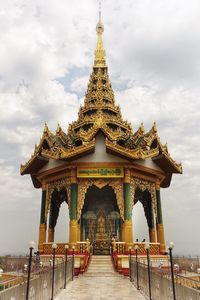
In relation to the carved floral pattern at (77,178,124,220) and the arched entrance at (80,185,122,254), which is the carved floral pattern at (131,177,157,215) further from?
the arched entrance at (80,185,122,254)

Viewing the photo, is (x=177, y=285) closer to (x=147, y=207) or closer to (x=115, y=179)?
(x=115, y=179)

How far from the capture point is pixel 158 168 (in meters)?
22.5

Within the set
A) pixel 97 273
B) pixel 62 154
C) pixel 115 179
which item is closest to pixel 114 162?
pixel 115 179

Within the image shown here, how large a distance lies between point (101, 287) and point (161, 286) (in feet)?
14.1

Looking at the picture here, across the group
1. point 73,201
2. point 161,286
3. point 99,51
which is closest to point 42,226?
point 73,201

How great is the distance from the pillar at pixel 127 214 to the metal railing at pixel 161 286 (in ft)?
20.4

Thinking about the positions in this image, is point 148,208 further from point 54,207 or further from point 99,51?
point 99,51

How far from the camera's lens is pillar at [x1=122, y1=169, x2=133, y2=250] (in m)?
18.9

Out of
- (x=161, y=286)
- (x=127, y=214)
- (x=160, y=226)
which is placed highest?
(x=127, y=214)

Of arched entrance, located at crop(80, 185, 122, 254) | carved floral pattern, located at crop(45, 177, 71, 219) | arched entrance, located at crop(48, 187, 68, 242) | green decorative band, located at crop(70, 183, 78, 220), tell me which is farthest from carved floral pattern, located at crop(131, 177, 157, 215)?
arched entrance, located at crop(48, 187, 68, 242)

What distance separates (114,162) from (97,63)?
14.6 m

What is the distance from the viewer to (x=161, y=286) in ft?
28.1

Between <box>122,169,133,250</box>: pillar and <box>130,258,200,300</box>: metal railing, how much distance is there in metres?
6.23

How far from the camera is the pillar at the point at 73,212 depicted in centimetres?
1906
